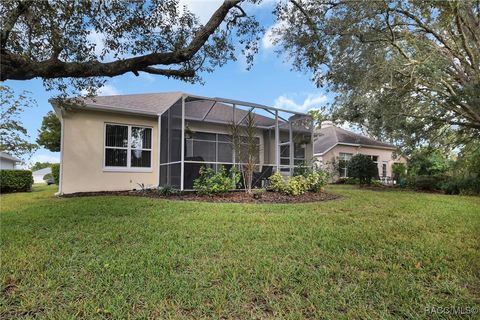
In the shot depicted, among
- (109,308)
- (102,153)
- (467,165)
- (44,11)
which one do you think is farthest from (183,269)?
(467,165)

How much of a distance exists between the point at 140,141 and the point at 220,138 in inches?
158

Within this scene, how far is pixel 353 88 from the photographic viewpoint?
12.0m

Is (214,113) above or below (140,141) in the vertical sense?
above

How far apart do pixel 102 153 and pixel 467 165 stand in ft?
55.2

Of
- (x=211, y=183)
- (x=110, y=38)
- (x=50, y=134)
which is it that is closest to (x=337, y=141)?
(x=211, y=183)

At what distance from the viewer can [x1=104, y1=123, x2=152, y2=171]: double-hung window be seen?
469 inches

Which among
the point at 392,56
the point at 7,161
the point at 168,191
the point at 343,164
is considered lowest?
the point at 168,191

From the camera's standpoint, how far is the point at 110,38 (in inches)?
239

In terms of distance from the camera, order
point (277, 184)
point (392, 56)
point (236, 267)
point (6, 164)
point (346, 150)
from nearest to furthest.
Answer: point (236, 267) < point (277, 184) < point (392, 56) < point (346, 150) < point (6, 164)

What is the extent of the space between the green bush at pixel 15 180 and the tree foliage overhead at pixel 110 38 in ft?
34.5

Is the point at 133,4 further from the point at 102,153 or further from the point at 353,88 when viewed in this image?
the point at 353,88

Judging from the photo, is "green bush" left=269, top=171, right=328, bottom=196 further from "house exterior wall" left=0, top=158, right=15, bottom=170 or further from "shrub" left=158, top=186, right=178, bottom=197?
"house exterior wall" left=0, top=158, right=15, bottom=170

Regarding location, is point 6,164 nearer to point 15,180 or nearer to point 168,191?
point 15,180

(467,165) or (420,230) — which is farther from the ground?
(467,165)
